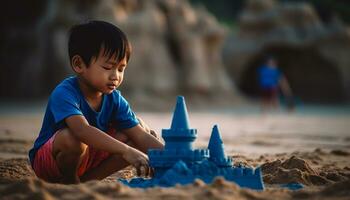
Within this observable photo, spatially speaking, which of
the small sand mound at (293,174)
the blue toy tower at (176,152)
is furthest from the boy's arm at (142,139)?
Result: the small sand mound at (293,174)

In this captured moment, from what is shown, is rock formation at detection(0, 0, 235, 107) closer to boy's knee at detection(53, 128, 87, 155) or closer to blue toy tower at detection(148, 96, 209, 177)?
boy's knee at detection(53, 128, 87, 155)

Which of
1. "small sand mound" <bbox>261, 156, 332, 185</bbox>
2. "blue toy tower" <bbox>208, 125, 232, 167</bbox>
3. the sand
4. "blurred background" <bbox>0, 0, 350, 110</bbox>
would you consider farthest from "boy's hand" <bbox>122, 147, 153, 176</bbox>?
"blurred background" <bbox>0, 0, 350, 110</bbox>

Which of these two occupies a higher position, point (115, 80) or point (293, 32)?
point (293, 32)

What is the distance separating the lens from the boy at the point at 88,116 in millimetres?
3881

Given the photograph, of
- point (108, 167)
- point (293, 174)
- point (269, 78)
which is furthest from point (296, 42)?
point (108, 167)

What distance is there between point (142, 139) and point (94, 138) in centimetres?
55

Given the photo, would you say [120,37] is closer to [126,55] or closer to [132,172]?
[126,55]

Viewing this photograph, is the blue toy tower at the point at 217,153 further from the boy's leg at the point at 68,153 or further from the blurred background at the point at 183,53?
the blurred background at the point at 183,53

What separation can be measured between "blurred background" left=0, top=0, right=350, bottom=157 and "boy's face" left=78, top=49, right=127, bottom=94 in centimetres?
1286

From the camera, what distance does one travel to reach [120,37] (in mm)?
3947

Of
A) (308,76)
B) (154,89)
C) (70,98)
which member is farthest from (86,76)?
(308,76)

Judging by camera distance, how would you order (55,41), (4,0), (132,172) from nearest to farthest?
1. (132,172)
2. (55,41)
3. (4,0)

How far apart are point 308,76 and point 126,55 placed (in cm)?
2620

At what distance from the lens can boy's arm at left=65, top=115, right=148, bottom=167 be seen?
152 inches
